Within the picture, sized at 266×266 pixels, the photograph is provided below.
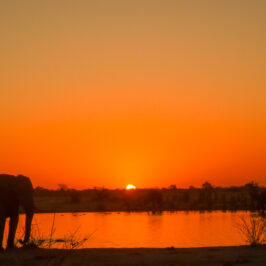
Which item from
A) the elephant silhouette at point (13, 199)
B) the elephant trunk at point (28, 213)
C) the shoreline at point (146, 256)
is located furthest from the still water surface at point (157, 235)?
the shoreline at point (146, 256)

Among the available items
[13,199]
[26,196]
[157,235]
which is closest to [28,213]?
[26,196]

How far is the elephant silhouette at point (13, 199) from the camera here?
13328mm

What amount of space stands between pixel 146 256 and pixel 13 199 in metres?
3.81

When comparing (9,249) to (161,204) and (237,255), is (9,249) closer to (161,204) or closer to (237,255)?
(237,255)

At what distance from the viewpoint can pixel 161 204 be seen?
54219 mm

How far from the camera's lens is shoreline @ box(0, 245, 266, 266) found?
11.2 m

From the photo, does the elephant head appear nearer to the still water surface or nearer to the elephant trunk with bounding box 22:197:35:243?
the elephant trunk with bounding box 22:197:35:243

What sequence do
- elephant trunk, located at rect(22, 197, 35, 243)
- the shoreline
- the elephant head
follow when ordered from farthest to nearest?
elephant trunk, located at rect(22, 197, 35, 243) → the elephant head → the shoreline

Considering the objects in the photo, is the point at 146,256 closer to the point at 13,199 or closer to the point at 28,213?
the point at 28,213

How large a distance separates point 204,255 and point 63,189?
92.2m

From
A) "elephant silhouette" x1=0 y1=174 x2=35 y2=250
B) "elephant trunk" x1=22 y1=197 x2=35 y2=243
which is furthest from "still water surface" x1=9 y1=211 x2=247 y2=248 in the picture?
"elephant silhouette" x1=0 y1=174 x2=35 y2=250

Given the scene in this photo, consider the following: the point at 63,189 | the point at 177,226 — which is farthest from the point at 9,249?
the point at 63,189

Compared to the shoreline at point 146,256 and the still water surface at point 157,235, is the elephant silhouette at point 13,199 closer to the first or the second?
the shoreline at point 146,256

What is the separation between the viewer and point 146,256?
12.2 meters
